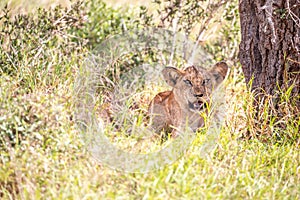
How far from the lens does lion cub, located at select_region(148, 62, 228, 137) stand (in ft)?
17.9

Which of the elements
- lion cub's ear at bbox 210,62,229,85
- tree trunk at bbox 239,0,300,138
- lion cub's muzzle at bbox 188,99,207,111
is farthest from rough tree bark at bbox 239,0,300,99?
lion cub's muzzle at bbox 188,99,207,111

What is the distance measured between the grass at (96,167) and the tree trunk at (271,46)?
0.62 metres

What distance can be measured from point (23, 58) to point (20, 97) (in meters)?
1.16

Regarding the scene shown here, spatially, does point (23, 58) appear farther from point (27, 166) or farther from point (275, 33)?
point (275, 33)

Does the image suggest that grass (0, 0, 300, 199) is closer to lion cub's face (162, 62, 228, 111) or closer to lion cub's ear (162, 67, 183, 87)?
lion cub's face (162, 62, 228, 111)

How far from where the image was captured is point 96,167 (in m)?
4.39

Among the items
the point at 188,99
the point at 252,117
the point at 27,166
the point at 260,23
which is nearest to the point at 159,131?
the point at 188,99

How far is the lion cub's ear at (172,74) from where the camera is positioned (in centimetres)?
552

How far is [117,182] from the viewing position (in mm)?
4273

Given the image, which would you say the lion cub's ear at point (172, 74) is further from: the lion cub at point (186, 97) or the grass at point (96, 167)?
the grass at point (96, 167)

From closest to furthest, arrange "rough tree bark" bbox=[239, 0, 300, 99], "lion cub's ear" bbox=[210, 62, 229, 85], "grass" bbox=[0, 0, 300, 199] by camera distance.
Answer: "grass" bbox=[0, 0, 300, 199], "rough tree bark" bbox=[239, 0, 300, 99], "lion cub's ear" bbox=[210, 62, 229, 85]

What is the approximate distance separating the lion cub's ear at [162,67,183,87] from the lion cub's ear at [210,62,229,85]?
310 millimetres

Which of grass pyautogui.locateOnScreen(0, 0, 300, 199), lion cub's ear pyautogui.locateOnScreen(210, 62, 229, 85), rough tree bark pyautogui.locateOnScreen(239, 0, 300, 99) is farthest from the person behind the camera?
lion cub's ear pyautogui.locateOnScreen(210, 62, 229, 85)

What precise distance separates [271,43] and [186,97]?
88 cm
